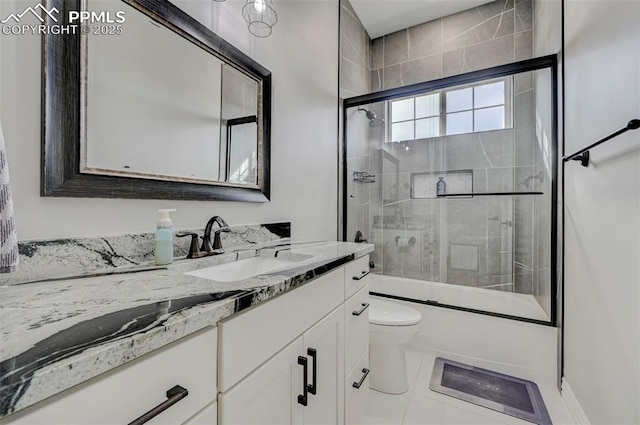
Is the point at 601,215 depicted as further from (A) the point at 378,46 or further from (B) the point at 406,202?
(A) the point at 378,46

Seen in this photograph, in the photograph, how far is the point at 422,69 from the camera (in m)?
3.03

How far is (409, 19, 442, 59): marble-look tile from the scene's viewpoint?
2961 mm

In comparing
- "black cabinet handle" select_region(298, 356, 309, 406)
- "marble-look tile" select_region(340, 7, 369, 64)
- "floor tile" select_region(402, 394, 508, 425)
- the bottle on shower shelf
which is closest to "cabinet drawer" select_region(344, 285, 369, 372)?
"black cabinet handle" select_region(298, 356, 309, 406)

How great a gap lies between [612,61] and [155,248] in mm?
1853

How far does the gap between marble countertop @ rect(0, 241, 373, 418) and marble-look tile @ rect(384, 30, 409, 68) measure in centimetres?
305

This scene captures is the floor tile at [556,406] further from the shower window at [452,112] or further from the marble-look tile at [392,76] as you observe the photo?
the marble-look tile at [392,76]

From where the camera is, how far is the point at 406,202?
2906 millimetres

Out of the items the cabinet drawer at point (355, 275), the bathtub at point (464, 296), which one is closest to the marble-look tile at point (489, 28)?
the bathtub at point (464, 296)

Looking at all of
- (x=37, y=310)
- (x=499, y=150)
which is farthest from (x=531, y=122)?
(x=37, y=310)

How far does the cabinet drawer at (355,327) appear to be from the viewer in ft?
3.99

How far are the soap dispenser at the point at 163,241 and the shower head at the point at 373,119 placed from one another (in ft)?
7.08

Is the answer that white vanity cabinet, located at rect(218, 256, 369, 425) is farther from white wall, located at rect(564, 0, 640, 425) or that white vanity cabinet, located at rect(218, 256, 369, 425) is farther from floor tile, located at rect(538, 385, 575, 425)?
floor tile, located at rect(538, 385, 575, 425)

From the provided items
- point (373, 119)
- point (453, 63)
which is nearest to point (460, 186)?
point (373, 119)

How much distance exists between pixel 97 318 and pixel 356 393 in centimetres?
117
